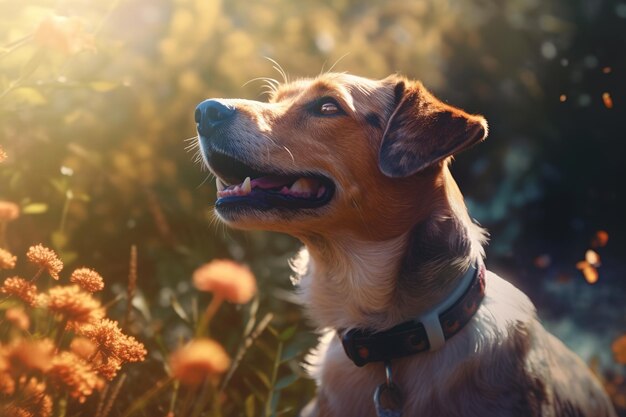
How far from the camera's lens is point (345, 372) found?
3.02 metres

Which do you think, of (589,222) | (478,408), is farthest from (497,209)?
(478,408)

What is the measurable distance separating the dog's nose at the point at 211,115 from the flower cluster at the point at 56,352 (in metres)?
1.08

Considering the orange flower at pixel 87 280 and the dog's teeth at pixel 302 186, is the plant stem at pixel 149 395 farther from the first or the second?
the dog's teeth at pixel 302 186

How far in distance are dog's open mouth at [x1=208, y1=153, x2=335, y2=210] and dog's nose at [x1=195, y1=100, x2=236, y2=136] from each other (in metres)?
0.12

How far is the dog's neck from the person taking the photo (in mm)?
2828

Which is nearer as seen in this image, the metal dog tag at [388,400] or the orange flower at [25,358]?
the orange flower at [25,358]

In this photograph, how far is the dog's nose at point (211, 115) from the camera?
2.98 metres

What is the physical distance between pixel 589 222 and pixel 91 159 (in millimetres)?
3819

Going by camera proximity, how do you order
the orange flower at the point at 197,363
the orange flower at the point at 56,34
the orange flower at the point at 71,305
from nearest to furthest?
the orange flower at the point at 197,363, the orange flower at the point at 71,305, the orange flower at the point at 56,34

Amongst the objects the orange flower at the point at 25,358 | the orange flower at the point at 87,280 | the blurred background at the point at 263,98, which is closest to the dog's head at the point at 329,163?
the blurred background at the point at 263,98

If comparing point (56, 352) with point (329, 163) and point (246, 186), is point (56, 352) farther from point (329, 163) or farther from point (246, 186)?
point (329, 163)

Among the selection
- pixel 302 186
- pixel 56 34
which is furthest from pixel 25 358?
pixel 302 186

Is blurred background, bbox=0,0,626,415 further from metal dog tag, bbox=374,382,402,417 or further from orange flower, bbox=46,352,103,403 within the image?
orange flower, bbox=46,352,103,403

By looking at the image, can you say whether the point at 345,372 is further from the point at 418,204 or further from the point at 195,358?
the point at 195,358
